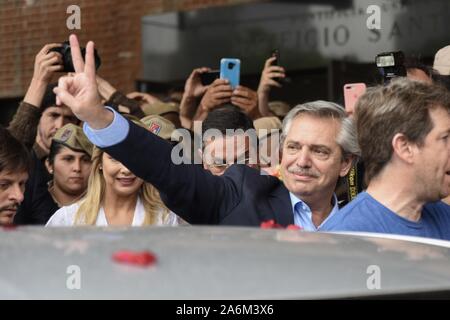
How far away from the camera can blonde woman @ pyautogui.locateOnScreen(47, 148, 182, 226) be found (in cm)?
505

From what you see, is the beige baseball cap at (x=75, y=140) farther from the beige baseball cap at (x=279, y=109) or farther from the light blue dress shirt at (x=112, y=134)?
the light blue dress shirt at (x=112, y=134)

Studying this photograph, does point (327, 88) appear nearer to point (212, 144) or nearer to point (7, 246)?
point (212, 144)

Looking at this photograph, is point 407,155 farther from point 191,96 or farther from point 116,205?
point 191,96

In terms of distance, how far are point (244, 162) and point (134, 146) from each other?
1215 mm

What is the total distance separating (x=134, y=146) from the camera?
11.4 ft

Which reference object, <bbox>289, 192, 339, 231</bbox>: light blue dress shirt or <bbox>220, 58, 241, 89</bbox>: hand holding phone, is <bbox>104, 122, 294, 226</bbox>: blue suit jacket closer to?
<bbox>289, 192, 339, 231</bbox>: light blue dress shirt

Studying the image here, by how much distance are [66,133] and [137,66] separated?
489 centimetres

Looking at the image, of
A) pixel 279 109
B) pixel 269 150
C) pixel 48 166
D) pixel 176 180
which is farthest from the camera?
pixel 279 109

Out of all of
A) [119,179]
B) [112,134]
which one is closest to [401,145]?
[112,134]

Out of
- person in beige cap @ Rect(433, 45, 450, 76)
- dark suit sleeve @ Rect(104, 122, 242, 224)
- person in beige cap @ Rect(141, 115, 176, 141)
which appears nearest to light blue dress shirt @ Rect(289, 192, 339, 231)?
dark suit sleeve @ Rect(104, 122, 242, 224)

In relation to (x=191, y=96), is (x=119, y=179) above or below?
below

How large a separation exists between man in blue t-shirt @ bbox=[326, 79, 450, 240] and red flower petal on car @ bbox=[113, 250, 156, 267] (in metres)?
1.52
